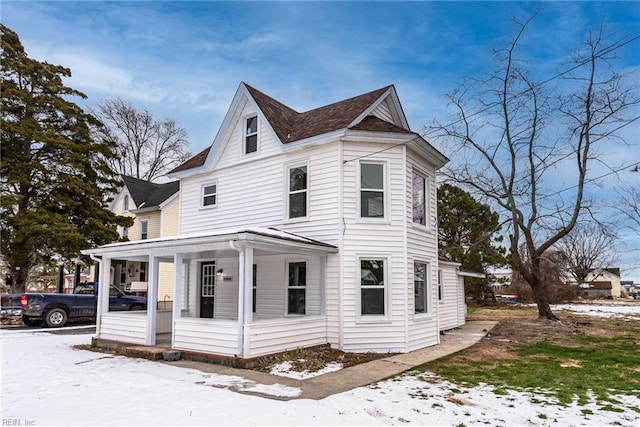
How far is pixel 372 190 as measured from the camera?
11.2 meters

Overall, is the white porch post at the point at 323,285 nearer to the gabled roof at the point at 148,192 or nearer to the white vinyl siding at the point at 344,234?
the white vinyl siding at the point at 344,234

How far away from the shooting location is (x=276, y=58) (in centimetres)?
1495

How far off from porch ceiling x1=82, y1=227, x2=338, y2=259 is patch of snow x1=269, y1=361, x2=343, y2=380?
2.39 m

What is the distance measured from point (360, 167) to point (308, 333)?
4250 mm

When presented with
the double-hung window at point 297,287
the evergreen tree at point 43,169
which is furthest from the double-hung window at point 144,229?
the double-hung window at point 297,287

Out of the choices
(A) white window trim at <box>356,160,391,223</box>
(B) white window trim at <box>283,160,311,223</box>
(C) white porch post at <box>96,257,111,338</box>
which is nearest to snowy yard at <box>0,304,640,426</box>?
(C) white porch post at <box>96,257,111,338</box>

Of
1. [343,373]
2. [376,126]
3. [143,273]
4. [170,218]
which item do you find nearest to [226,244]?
[343,373]

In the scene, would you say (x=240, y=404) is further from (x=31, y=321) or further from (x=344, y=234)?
(x=31, y=321)

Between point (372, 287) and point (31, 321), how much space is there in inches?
510

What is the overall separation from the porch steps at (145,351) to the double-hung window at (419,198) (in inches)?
277

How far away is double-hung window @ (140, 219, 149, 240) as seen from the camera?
24881 millimetres

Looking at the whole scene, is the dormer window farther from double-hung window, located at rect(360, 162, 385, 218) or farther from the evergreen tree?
the evergreen tree

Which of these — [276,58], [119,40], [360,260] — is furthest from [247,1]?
[360,260]

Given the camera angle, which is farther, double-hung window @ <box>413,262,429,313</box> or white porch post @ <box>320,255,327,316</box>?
double-hung window @ <box>413,262,429,313</box>
